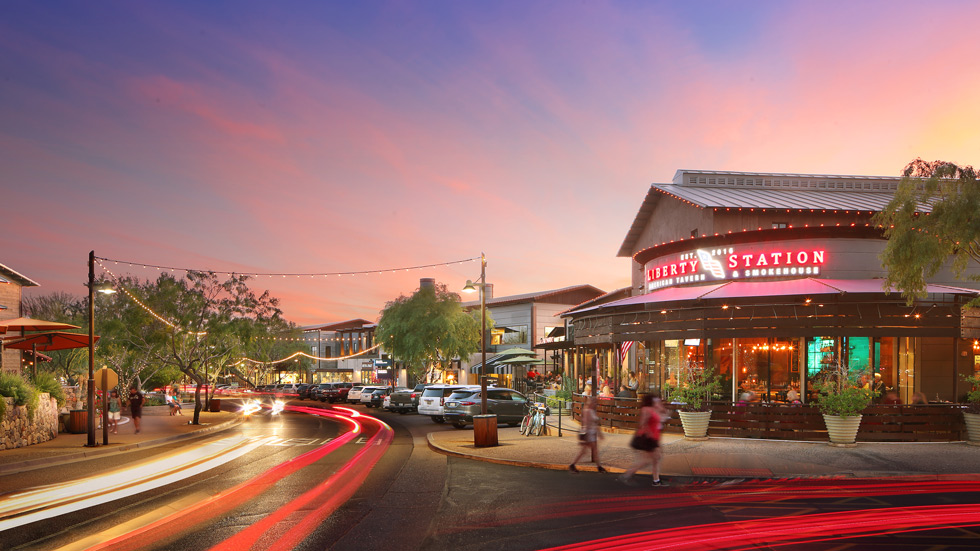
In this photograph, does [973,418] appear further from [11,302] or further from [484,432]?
[11,302]

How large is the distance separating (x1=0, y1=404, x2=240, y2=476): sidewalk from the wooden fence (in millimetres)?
17480

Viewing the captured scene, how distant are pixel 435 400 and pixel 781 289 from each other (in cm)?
1564

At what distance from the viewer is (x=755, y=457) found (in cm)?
1664

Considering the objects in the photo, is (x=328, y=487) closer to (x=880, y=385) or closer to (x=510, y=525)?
(x=510, y=525)

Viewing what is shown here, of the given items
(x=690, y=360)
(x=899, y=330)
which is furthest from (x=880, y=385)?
(x=690, y=360)

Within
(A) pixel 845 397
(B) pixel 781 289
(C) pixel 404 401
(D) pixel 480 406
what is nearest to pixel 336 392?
(C) pixel 404 401

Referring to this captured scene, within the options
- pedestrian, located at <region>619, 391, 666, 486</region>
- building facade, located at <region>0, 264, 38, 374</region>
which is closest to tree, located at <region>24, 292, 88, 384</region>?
building facade, located at <region>0, 264, 38, 374</region>

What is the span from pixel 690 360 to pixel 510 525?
764 inches

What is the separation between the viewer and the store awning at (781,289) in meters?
21.5

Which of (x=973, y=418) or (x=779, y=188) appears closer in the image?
(x=973, y=418)

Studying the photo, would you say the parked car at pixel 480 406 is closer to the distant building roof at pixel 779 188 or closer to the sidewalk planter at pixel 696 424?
the sidewalk planter at pixel 696 424

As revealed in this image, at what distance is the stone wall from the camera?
20.8 m

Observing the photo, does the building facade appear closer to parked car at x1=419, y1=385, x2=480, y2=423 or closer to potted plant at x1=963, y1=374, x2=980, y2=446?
parked car at x1=419, y1=385, x2=480, y2=423

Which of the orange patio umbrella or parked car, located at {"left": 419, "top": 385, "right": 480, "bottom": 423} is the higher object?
the orange patio umbrella
